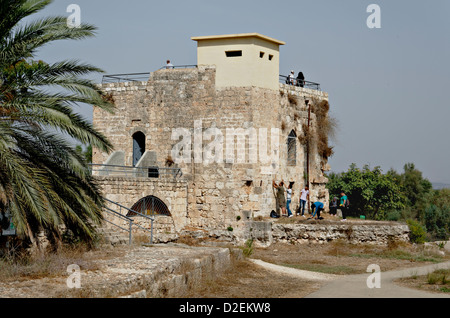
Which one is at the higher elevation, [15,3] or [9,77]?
[15,3]

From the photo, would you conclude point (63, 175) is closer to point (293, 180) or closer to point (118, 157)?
point (118, 157)

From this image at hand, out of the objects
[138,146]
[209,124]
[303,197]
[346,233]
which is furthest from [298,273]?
[138,146]

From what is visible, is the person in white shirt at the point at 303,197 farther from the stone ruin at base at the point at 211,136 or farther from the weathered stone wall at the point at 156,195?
the weathered stone wall at the point at 156,195

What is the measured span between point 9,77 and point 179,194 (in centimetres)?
1245

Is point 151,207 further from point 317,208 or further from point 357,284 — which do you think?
point 357,284

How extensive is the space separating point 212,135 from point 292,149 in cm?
386

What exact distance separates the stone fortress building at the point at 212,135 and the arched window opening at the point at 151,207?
0.13 feet

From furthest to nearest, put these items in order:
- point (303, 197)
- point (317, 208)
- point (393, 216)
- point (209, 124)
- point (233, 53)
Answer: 1. point (393, 216)
2. point (303, 197)
3. point (209, 124)
4. point (233, 53)
5. point (317, 208)

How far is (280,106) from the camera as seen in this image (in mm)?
25250

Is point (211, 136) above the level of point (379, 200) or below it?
above

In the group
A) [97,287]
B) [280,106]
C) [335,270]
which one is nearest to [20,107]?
[97,287]

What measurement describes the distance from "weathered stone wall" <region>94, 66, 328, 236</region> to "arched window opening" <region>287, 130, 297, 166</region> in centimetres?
15

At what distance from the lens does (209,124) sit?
24422 mm

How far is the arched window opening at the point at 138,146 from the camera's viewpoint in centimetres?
2606
